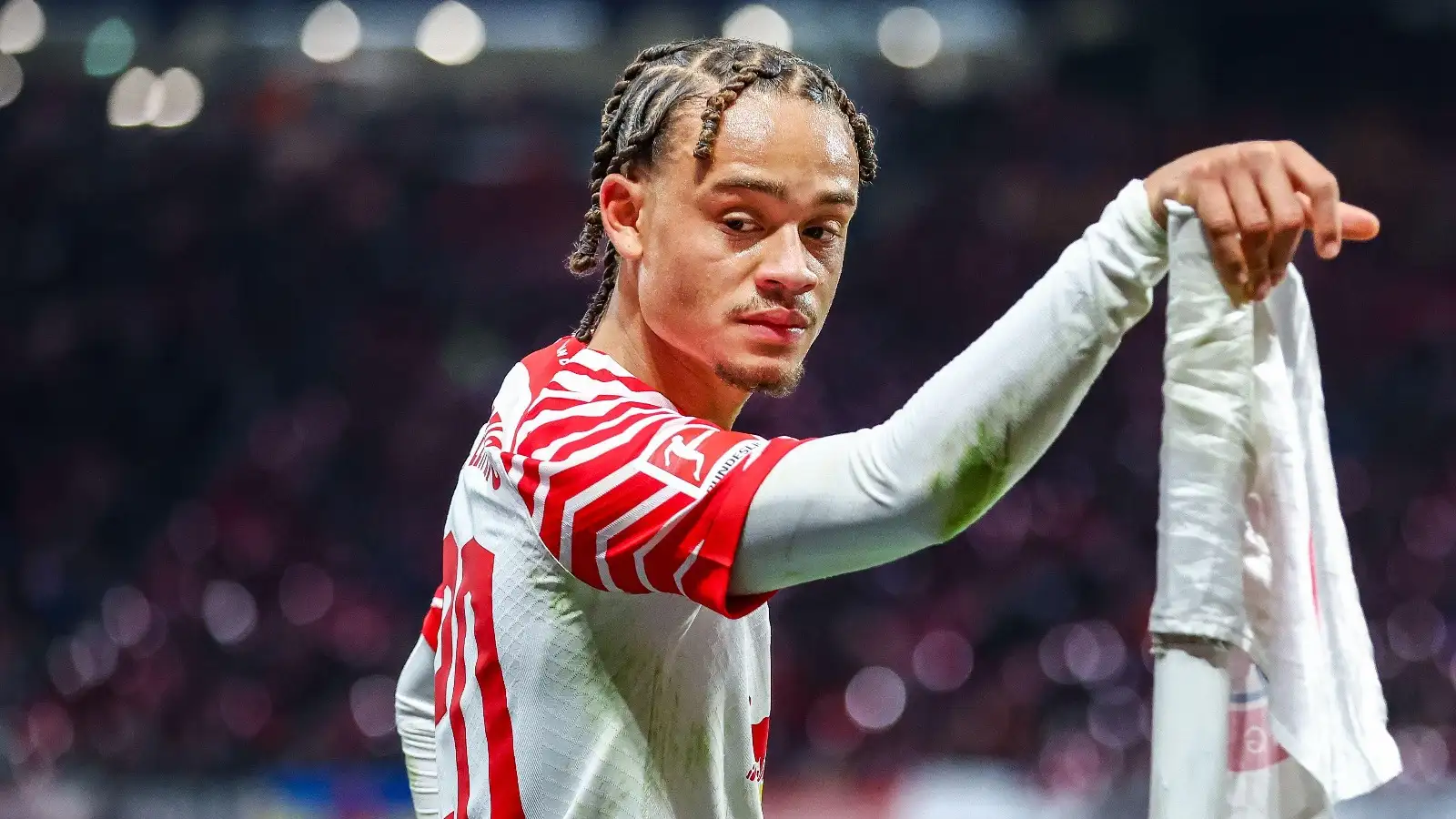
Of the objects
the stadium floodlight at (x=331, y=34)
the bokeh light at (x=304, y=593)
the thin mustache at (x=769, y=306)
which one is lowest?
the bokeh light at (x=304, y=593)

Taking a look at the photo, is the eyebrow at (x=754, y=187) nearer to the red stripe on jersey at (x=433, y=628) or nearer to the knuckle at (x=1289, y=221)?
the knuckle at (x=1289, y=221)

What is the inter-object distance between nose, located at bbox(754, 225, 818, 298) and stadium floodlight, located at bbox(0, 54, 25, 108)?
25.7 ft

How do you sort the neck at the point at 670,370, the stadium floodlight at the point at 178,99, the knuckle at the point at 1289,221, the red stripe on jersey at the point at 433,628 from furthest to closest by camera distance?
the stadium floodlight at the point at 178,99
the red stripe on jersey at the point at 433,628
the neck at the point at 670,370
the knuckle at the point at 1289,221

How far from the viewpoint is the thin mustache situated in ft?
4.29

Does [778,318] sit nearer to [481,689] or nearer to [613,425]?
[613,425]

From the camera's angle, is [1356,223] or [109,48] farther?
[109,48]

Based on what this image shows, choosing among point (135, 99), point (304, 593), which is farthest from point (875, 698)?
point (135, 99)

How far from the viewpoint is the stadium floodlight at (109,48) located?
7.82 meters

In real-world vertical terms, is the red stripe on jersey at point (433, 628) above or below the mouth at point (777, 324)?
below

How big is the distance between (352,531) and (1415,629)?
16.4 feet

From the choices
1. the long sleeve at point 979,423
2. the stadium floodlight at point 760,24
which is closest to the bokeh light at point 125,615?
the stadium floodlight at point 760,24

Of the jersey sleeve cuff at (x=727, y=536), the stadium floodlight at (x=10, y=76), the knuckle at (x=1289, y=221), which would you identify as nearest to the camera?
the knuckle at (x=1289, y=221)

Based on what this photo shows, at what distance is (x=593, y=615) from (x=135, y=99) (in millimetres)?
7502

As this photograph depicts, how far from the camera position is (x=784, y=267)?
1.29 metres
